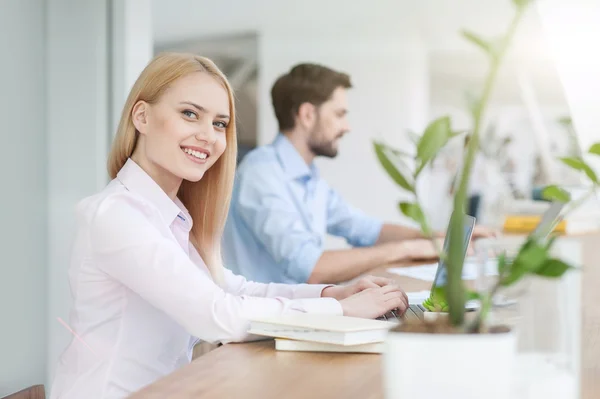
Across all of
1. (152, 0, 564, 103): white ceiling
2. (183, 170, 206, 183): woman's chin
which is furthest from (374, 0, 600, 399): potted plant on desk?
(152, 0, 564, 103): white ceiling

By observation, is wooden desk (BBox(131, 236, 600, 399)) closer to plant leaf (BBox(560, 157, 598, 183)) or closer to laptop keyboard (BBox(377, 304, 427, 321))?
plant leaf (BBox(560, 157, 598, 183))

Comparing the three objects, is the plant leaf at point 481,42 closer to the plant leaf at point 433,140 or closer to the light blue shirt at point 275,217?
the plant leaf at point 433,140

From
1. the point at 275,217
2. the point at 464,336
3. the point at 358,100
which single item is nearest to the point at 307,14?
the point at 358,100

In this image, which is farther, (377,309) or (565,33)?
(565,33)

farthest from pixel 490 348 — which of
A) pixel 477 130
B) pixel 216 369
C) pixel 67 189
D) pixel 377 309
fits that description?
pixel 67 189

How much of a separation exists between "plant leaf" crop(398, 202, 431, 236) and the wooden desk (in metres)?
0.22

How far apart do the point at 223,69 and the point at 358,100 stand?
2500 mm

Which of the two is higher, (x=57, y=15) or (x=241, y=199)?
(x=57, y=15)

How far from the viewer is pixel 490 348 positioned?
0.74m

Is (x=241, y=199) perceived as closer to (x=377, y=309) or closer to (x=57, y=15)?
(x=57, y=15)

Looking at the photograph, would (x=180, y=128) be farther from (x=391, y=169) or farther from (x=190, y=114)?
(x=391, y=169)

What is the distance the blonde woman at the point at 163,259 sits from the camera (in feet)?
4.64

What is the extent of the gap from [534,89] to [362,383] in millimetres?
12334

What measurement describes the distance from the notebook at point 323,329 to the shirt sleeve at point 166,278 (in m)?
0.05
